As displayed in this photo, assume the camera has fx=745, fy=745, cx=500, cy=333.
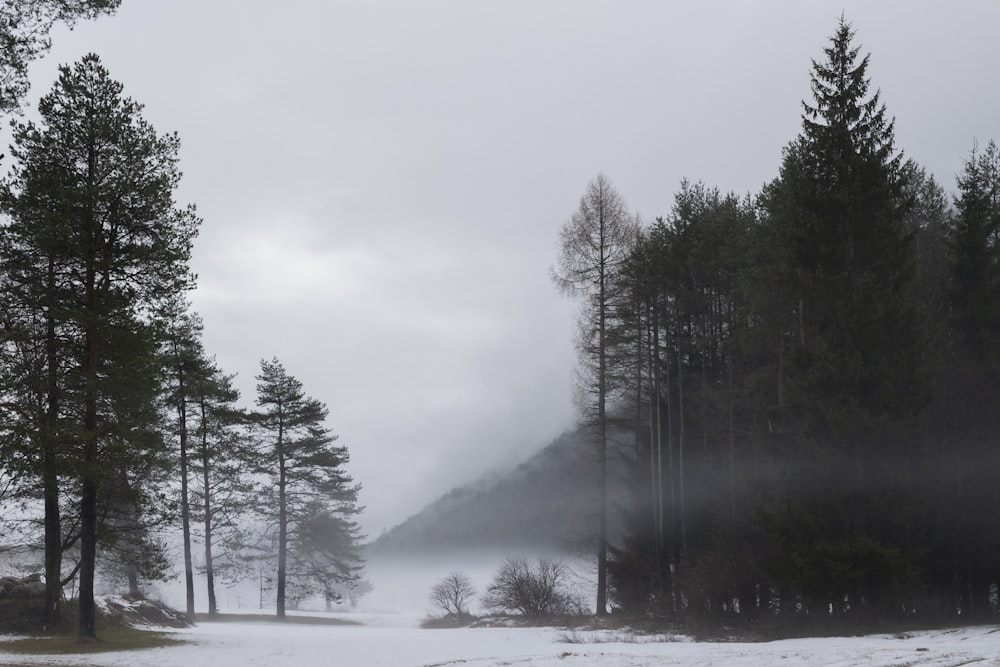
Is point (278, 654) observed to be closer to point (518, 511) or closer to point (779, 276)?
point (779, 276)

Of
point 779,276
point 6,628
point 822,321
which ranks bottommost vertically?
point 6,628

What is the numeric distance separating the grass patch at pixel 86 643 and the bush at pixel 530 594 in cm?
1308

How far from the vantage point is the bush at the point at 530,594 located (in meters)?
28.2

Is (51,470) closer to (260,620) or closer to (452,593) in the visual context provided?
(452,593)

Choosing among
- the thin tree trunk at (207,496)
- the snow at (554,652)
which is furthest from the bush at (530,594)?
the thin tree trunk at (207,496)

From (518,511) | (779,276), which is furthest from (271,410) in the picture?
(518,511)

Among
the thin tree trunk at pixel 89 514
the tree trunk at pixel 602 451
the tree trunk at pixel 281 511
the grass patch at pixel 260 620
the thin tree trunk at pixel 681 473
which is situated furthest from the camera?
the tree trunk at pixel 281 511

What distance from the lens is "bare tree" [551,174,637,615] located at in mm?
28812

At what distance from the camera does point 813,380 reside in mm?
19141

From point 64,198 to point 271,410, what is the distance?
858 inches

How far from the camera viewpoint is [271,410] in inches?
1469

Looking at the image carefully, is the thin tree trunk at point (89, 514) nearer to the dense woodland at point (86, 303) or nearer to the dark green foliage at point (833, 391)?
the dense woodland at point (86, 303)

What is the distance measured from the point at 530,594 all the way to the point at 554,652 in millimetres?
13248

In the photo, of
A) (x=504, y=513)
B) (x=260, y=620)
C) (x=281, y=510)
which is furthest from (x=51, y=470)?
(x=504, y=513)
